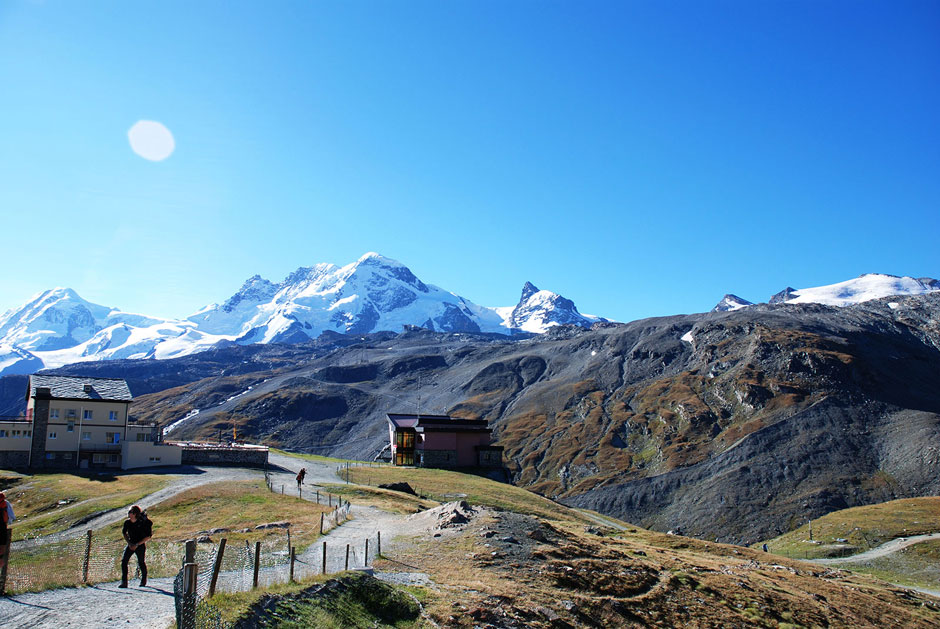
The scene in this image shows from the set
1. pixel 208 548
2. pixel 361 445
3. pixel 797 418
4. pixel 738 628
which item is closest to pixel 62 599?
pixel 208 548

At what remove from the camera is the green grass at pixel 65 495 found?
47156 mm

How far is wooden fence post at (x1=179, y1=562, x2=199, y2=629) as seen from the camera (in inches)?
548

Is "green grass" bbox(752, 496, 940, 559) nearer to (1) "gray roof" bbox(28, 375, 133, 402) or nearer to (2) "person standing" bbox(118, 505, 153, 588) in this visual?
(2) "person standing" bbox(118, 505, 153, 588)

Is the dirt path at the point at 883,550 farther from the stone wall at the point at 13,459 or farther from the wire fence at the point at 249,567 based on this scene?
the stone wall at the point at 13,459

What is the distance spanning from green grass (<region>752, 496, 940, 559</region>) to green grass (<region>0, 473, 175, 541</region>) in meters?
75.6

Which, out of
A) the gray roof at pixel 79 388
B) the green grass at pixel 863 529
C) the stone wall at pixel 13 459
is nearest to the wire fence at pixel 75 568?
the stone wall at pixel 13 459

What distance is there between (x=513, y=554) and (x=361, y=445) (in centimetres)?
15737

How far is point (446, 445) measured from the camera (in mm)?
101875

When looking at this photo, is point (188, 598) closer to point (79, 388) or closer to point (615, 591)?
point (615, 591)

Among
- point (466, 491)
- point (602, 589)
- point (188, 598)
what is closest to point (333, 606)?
point (188, 598)

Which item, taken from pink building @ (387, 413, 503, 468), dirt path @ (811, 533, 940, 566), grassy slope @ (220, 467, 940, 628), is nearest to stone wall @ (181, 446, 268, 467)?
pink building @ (387, 413, 503, 468)

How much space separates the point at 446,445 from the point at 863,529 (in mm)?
59706

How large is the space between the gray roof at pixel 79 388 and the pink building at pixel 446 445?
43.1m

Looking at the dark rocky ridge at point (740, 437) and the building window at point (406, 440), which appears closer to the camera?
the building window at point (406, 440)
